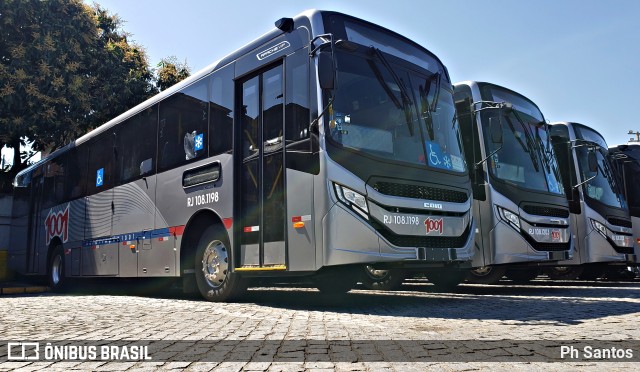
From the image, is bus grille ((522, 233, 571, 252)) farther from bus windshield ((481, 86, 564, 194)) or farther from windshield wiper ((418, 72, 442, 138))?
windshield wiper ((418, 72, 442, 138))

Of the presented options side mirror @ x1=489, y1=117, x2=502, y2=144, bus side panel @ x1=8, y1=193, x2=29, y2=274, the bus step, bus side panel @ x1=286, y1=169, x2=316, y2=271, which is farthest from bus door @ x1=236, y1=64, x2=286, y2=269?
bus side panel @ x1=8, y1=193, x2=29, y2=274

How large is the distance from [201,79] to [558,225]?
6.63 m

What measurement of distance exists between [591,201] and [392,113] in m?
6.83

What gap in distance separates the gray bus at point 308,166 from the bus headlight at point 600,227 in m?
3.84

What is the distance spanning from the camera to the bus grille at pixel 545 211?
934cm

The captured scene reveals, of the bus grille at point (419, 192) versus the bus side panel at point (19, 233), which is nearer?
the bus grille at point (419, 192)

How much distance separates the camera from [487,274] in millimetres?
10469

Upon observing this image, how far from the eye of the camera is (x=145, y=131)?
34.0ft

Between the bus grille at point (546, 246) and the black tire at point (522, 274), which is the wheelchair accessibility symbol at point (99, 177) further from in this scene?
the black tire at point (522, 274)

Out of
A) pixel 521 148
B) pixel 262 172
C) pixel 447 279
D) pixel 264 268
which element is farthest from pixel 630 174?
pixel 264 268

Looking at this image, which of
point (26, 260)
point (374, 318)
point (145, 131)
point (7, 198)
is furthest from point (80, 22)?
point (374, 318)

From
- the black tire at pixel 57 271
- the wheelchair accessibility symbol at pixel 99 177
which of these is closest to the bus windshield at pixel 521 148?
the wheelchair accessibility symbol at pixel 99 177

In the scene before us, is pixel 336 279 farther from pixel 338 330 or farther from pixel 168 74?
pixel 168 74

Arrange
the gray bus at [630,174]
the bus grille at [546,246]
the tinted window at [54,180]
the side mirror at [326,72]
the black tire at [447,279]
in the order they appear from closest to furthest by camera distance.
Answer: the side mirror at [326,72], the bus grille at [546,246], the black tire at [447,279], the gray bus at [630,174], the tinted window at [54,180]
